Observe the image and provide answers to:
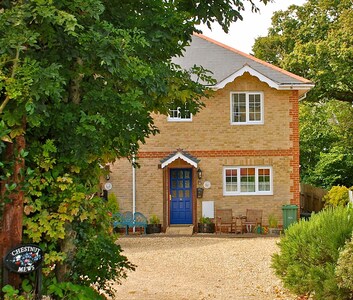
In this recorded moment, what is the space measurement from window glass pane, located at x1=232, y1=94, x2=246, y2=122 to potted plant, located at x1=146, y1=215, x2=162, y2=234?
4.84m

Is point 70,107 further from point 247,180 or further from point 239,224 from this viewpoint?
point 247,180

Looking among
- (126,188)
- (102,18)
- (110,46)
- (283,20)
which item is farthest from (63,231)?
(283,20)

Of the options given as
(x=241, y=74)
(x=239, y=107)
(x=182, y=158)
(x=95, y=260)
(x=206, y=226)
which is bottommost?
(x=206, y=226)

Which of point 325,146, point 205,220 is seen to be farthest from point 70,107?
point 325,146

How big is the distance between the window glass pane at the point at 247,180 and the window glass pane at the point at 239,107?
1974 mm

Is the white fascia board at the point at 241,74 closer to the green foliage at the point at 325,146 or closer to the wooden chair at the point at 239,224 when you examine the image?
the wooden chair at the point at 239,224

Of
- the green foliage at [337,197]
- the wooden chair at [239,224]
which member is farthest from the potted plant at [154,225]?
the green foliage at [337,197]

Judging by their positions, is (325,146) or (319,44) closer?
(319,44)

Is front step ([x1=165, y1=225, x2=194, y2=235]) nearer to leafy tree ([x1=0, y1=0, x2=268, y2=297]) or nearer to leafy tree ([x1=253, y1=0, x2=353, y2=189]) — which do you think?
leafy tree ([x1=253, y1=0, x2=353, y2=189])

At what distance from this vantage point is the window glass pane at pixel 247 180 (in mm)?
23797

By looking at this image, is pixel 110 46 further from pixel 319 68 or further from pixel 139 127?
pixel 319 68

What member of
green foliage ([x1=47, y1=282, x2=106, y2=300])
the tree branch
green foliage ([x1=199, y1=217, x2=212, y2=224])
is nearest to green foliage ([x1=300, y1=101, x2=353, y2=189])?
green foliage ([x1=199, y1=217, x2=212, y2=224])

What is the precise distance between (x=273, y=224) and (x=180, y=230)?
3.55m

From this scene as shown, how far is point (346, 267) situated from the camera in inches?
377
